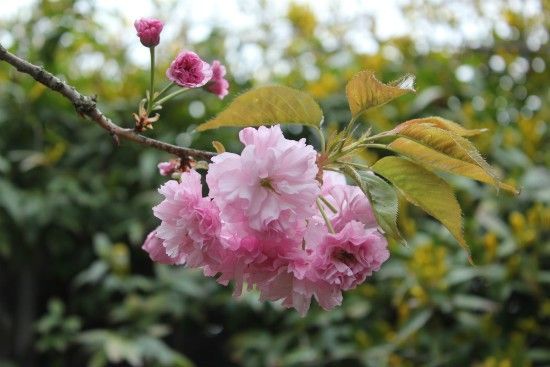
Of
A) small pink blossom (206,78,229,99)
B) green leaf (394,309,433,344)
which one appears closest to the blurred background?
green leaf (394,309,433,344)

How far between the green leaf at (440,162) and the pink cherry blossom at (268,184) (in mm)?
91

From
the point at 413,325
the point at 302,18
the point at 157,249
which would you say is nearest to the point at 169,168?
the point at 157,249

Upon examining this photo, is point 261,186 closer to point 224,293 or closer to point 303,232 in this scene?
point 303,232

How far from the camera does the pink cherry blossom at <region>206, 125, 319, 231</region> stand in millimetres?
609

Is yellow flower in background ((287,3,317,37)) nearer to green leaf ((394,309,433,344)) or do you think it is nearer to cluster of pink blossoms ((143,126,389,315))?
green leaf ((394,309,433,344))

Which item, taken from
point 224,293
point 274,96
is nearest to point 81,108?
point 274,96

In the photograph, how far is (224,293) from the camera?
6.65 feet

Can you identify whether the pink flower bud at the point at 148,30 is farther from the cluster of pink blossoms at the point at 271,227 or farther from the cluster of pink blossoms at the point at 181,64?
the cluster of pink blossoms at the point at 271,227

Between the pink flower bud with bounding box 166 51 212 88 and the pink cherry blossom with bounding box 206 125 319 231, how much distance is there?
4.3 inches

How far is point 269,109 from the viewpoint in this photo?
0.64 metres

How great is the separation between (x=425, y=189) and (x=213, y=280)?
1.44 meters

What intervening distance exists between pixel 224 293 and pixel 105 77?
868 mm

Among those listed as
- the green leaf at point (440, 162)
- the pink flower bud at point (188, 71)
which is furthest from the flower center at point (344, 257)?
the pink flower bud at point (188, 71)

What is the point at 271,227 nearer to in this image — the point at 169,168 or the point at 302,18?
the point at 169,168
